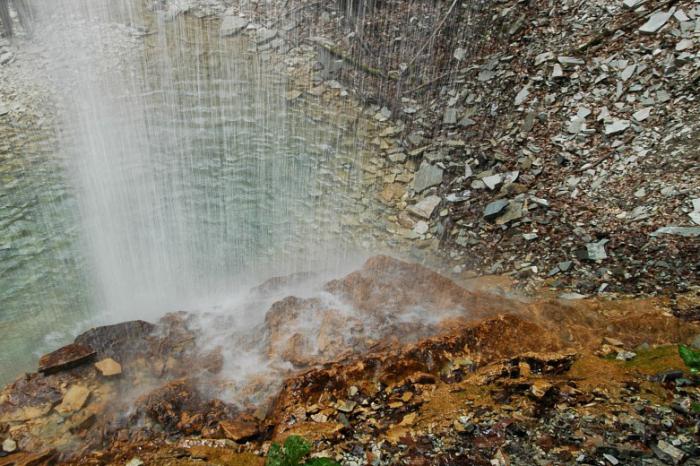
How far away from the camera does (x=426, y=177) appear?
778 centimetres

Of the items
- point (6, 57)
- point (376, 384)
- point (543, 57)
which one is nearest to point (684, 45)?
point (543, 57)

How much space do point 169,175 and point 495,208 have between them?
19.9 feet

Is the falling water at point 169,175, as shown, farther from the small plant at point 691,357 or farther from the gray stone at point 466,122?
the small plant at point 691,357

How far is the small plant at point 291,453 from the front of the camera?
333 cm

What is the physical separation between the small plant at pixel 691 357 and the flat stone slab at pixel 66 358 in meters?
6.03

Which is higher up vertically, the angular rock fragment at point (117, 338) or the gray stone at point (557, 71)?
the gray stone at point (557, 71)

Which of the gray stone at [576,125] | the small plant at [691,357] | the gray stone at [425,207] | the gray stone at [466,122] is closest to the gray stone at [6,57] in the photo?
the gray stone at [425,207]

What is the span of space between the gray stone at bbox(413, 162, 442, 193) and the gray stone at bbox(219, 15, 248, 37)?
22.8 ft

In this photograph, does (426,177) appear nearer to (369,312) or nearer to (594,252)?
(594,252)

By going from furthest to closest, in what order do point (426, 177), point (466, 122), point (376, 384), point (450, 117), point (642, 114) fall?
point (450, 117), point (466, 122), point (426, 177), point (642, 114), point (376, 384)

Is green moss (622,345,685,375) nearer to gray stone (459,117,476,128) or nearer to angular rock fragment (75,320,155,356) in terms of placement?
gray stone (459,117,476,128)

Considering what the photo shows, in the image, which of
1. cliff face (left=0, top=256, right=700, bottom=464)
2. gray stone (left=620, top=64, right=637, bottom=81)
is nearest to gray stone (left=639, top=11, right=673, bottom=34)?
gray stone (left=620, top=64, right=637, bottom=81)

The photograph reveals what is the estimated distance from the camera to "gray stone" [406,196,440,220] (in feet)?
24.2

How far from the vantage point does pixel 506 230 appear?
6.52 meters
